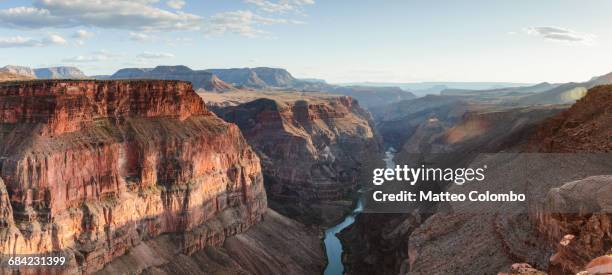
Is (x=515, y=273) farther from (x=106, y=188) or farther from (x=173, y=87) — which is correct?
(x=173, y=87)

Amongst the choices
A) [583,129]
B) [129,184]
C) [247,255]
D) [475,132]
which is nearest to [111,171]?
[129,184]

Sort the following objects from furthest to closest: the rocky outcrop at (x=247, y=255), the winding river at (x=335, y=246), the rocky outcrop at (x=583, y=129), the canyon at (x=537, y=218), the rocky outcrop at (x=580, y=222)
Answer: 1. the winding river at (x=335, y=246)
2. the rocky outcrop at (x=247, y=255)
3. the rocky outcrop at (x=583, y=129)
4. the canyon at (x=537, y=218)
5. the rocky outcrop at (x=580, y=222)

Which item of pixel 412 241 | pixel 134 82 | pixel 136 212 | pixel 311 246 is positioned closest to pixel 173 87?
pixel 134 82

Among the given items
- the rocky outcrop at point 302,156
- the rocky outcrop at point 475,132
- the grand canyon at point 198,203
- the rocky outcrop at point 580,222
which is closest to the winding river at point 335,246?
the grand canyon at point 198,203

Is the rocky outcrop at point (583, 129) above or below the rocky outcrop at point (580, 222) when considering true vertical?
above

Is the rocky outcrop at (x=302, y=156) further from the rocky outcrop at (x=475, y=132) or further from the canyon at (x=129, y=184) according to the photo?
the canyon at (x=129, y=184)

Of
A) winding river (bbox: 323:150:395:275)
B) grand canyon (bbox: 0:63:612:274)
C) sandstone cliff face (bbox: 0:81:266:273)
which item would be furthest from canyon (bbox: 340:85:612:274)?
sandstone cliff face (bbox: 0:81:266:273)

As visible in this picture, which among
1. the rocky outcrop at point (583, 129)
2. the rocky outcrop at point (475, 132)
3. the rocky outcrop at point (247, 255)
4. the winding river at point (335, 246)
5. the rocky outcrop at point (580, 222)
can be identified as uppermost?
the rocky outcrop at point (583, 129)
